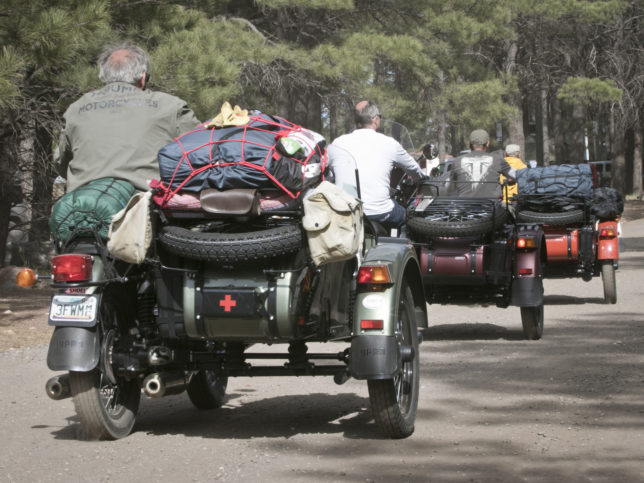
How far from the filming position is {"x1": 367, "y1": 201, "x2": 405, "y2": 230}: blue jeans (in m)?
7.41

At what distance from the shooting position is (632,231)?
26.9m

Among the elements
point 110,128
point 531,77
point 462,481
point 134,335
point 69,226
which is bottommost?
point 462,481

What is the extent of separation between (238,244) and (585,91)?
93.1 ft

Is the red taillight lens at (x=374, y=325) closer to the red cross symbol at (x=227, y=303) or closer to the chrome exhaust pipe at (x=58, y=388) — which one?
the red cross symbol at (x=227, y=303)

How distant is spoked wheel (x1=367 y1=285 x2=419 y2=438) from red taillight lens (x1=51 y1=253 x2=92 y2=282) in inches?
60.3

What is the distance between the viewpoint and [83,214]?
5527mm

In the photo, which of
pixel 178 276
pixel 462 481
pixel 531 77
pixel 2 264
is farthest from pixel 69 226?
pixel 531 77

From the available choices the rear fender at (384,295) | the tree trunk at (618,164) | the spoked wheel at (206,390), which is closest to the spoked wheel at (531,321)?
the spoked wheel at (206,390)

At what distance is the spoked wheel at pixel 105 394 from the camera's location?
17.9ft

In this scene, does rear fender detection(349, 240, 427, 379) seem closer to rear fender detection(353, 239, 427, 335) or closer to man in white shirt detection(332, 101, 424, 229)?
rear fender detection(353, 239, 427, 335)

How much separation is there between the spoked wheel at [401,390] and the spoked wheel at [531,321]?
3.71 meters

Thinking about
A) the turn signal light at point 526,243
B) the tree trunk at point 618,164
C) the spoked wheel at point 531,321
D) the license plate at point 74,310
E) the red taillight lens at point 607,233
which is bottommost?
the spoked wheel at point 531,321

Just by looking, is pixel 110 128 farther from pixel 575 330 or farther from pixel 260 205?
→ pixel 575 330

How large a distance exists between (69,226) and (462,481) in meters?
2.31
